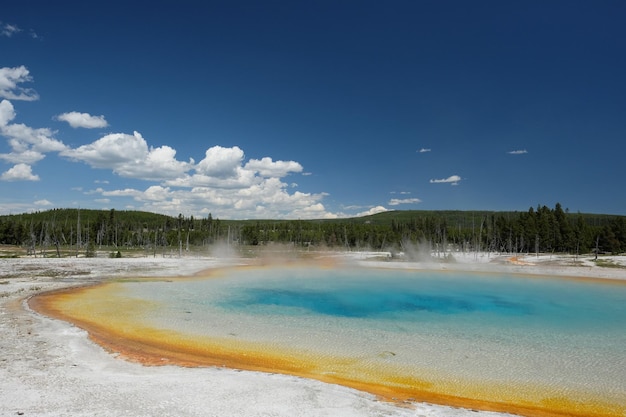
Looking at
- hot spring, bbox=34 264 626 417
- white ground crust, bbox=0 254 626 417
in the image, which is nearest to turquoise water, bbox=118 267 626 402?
hot spring, bbox=34 264 626 417

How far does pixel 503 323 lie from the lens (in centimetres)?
1819

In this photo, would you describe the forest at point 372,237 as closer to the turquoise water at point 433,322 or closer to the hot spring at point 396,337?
the turquoise water at point 433,322

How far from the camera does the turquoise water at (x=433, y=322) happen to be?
11.5 m

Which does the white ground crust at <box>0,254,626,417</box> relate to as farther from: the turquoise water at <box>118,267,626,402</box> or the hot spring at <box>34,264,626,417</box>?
the turquoise water at <box>118,267,626,402</box>

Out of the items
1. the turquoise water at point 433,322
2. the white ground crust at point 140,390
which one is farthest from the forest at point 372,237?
the white ground crust at point 140,390

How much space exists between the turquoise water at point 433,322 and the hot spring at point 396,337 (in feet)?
0.21

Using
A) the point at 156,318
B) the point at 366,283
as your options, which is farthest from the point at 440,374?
the point at 366,283

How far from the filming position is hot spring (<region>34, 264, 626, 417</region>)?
970cm

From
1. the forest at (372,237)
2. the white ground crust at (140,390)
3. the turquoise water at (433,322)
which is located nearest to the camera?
the white ground crust at (140,390)

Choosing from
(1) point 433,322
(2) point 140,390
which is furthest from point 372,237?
(2) point 140,390

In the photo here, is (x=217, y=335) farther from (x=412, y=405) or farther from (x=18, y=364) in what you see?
(x=412, y=405)

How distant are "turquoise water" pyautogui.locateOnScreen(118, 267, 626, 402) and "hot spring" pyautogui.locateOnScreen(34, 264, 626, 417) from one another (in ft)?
0.21

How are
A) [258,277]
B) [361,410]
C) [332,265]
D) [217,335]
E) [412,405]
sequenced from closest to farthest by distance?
1. [361,410]
2. [412,405]
3. [217,335]
4. [258,277]
5. [332,265]

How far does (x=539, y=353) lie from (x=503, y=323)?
553cm
